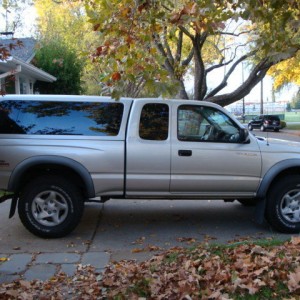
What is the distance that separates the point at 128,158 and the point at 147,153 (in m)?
0.28

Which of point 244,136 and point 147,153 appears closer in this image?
point 147,153

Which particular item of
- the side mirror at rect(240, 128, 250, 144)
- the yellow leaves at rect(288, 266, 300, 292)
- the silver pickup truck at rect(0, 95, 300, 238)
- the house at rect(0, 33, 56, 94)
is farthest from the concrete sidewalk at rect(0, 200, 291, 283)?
the house at rect(0, 33, 56, 94)

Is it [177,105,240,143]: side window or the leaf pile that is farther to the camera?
[177,105,240,143]: side window

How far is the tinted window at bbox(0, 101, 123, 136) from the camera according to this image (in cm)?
631

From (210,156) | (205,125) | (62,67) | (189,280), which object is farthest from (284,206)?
(62,67)

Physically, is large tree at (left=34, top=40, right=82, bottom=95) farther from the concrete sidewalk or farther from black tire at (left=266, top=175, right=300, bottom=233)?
black tire at (left=266, top=175, right=300, bottom=233)

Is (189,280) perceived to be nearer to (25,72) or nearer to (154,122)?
(154,122)

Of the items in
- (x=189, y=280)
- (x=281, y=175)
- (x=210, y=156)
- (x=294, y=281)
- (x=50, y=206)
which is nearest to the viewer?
(x=294, y=281)

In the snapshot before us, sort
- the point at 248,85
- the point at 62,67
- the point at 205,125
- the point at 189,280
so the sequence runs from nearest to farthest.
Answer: the point at 189,280 → the point at 205,125 → the point at 248,85 → the point at 62,67

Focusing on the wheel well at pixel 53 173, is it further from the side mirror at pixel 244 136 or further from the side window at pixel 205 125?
the side mirror at pixel 244 136

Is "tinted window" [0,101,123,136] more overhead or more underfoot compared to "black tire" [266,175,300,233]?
more overhead

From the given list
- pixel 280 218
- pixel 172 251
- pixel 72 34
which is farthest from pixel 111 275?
pixel 72 34

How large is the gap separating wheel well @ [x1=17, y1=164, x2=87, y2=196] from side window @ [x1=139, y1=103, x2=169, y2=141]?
3.59 ft

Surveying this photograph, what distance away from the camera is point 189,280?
161 inches
